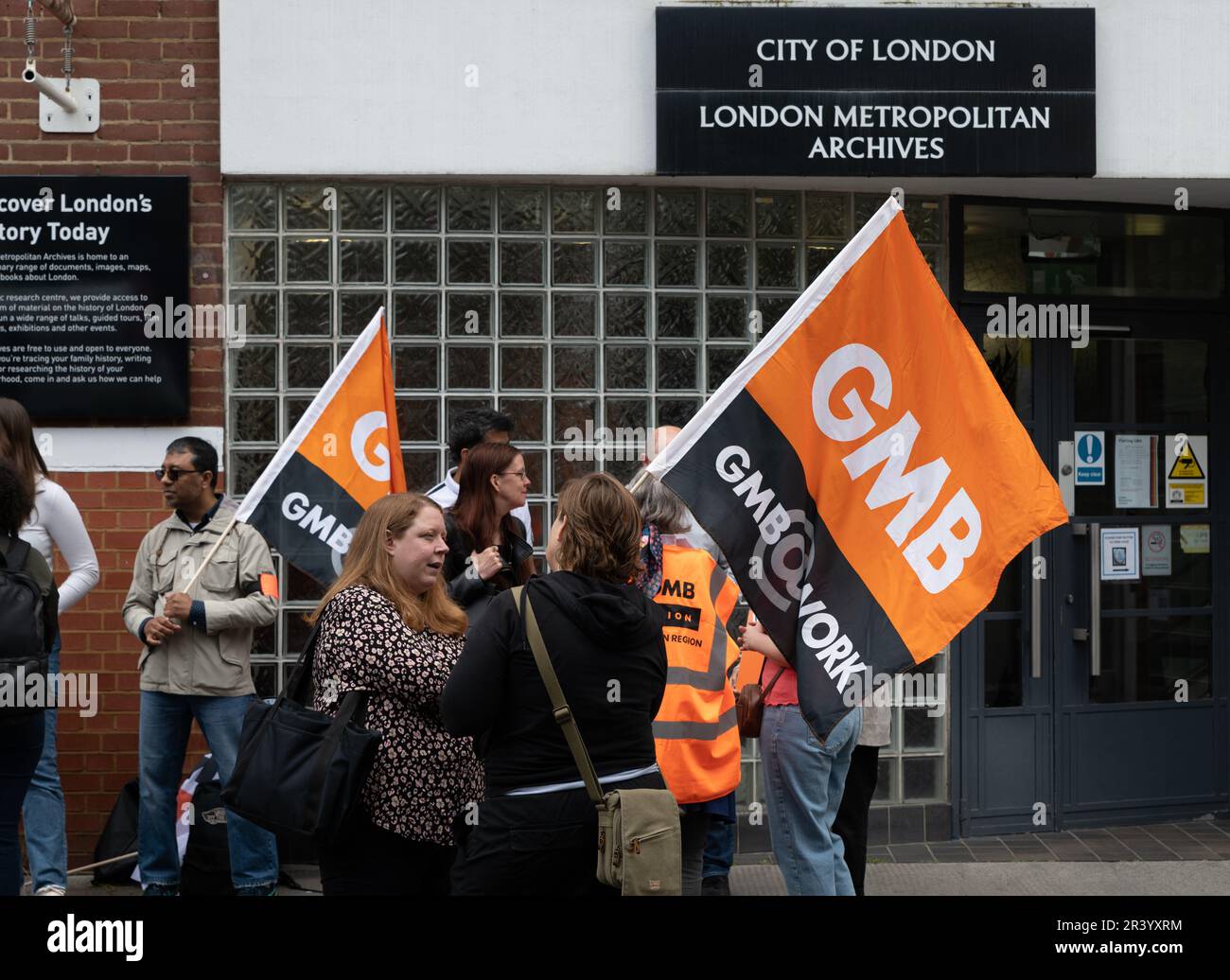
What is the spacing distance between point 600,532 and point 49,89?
164 inches

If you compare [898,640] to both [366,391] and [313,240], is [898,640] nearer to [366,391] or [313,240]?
[366,391]

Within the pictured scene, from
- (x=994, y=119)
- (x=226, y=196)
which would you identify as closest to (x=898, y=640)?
(x=994, y=119)

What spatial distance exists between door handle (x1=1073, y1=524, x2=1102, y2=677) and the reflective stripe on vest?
3491 millimetres

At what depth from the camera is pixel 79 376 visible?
6.88 meters

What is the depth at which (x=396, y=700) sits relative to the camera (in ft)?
13.4

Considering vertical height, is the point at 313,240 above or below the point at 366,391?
above

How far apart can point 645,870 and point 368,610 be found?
104cm

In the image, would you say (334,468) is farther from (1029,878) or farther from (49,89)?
(1029,878)

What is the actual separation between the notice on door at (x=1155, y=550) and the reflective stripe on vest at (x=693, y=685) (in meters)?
3.82

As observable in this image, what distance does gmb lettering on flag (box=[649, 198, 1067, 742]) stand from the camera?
158 inches

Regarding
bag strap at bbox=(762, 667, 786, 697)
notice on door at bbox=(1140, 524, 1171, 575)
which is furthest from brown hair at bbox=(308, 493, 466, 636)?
notice on door at bbox=(1140, 524, 1171, 575)

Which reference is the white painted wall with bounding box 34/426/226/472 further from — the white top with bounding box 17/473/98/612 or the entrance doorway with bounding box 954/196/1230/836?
the entrance doorway with bounding box 954/196/1230/836

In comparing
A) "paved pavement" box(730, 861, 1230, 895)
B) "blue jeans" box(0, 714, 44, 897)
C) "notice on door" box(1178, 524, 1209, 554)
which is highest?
"notice on door" box(1178, 524, 1209, 554)

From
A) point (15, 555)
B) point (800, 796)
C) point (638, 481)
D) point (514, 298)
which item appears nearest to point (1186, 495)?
point (514, 298)
